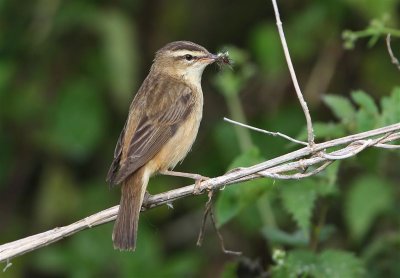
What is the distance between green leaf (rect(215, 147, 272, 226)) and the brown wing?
54cm

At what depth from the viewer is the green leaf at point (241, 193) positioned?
4.39 m

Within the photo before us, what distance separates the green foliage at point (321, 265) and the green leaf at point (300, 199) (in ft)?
0.64

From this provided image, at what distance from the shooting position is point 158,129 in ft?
16.6

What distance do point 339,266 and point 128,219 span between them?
3.73 feet

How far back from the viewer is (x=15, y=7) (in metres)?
7.06

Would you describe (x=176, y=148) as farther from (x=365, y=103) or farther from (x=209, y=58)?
(x=365, y=103)

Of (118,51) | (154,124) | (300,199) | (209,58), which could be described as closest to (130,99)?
(118,51)

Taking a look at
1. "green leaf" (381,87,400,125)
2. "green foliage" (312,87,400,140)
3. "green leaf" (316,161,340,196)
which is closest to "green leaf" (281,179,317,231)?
"green leaf" (316,161,340,196)

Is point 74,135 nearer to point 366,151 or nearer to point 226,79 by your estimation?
point 226,79

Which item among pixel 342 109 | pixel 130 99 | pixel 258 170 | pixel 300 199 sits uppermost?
pixel 342 109

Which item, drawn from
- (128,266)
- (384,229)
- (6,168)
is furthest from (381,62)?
(6,168)

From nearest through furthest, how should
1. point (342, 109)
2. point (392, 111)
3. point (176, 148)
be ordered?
point (392, 111), point (342, 109), point (176, 148)

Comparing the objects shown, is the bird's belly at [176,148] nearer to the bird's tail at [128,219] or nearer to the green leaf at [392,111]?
the bird's tail at [128,219]

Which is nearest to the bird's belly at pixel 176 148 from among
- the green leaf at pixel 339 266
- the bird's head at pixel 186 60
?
the bird's head at pixel 186 60
